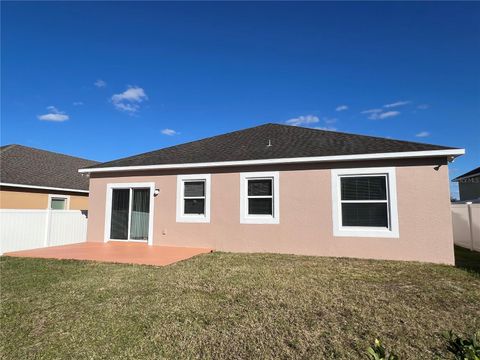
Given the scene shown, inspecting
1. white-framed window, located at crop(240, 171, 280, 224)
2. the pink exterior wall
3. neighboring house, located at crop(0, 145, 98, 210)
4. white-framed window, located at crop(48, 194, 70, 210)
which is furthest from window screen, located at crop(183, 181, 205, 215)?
white-framed window, located at crop(48, 194, 70, 210)

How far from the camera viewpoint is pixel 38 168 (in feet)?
55.0

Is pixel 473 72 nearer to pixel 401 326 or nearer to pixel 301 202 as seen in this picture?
pixel 301 202

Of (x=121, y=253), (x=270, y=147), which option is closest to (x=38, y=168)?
(x=121, y=253)

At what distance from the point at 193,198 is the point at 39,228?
245 inches

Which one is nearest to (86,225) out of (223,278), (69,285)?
(69,285)

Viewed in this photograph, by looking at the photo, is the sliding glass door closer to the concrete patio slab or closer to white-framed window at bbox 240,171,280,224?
the concrete patio slab

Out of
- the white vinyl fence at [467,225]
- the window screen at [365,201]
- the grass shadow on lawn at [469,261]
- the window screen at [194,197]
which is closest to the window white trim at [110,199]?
the window screen at [194,197]

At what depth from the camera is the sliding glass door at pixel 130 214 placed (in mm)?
11742

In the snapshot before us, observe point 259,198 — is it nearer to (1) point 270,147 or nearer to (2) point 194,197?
(1) point 270,147

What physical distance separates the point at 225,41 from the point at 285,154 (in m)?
7.25

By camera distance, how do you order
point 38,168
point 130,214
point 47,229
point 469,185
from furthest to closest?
point 469,185 → point 38,168 → point 130,214 → point 47,229

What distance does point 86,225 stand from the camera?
1312cm

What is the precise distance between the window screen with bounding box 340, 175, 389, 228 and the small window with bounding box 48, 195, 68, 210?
1524cm

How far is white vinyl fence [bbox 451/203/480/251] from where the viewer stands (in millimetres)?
10680
